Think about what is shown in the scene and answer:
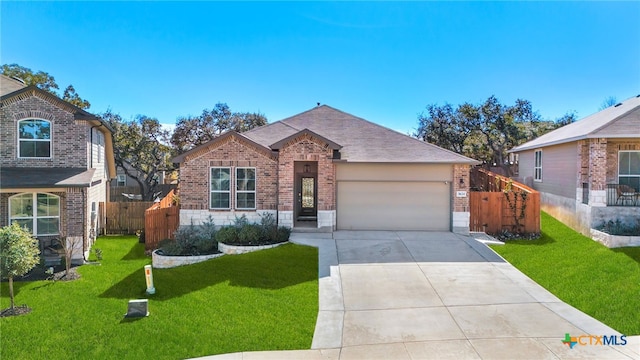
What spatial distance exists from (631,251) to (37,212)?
781 inches

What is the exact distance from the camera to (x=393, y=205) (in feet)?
48.6

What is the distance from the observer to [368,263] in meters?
10.8

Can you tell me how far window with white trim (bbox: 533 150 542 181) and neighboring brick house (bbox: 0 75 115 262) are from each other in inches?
824

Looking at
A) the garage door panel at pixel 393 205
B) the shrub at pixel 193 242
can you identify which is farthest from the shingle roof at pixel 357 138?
the shrub at pixel 193 242

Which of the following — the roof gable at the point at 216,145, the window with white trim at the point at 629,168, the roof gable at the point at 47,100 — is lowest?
the window with white trim at the point at 629,168

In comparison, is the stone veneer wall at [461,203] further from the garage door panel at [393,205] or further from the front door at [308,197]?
the front door at [308,197]

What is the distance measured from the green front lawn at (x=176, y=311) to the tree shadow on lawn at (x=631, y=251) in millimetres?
9480

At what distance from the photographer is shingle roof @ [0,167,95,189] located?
11805 mm

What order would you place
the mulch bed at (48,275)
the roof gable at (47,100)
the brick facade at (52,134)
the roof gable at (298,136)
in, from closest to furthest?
the mulch bed at (48,275) < the roof gable at (47,100) < the brick facade at (52,134) < the roof gable at (298,136)

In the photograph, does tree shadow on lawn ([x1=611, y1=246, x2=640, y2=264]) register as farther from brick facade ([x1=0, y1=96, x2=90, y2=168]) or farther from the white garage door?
brick facade ([x1=0, y1=96, x2=90, y2=168])

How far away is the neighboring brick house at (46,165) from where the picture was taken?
1236 cm

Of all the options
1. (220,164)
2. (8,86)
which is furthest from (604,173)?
(8,86)

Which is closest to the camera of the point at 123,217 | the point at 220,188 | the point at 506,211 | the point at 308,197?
the point at 220,188

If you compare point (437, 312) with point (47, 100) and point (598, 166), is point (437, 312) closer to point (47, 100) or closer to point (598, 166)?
point (598, 166)
